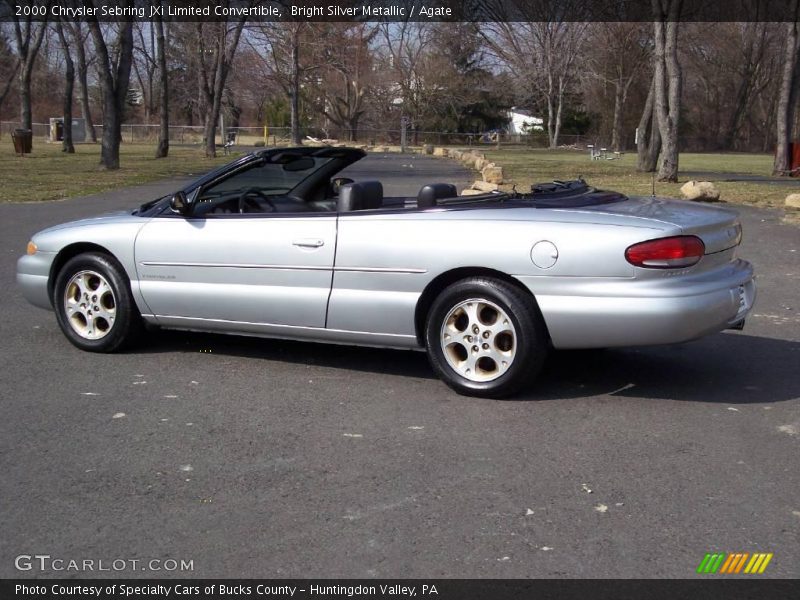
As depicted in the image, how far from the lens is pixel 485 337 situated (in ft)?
18.6

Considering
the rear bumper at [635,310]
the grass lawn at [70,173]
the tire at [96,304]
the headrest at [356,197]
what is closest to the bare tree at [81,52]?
the grass lawn at [70,173]

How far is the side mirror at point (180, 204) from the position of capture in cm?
653

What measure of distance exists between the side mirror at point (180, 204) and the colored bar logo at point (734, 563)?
4180mm

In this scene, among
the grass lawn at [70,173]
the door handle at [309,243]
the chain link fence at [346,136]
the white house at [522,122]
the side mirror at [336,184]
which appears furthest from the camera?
the white house at [522,122]

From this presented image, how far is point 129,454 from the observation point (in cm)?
476

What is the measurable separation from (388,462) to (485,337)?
4.16 feet

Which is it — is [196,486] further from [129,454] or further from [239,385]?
[239,385]

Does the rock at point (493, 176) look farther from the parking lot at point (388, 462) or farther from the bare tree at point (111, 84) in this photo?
the parking lot at point (388, 462)

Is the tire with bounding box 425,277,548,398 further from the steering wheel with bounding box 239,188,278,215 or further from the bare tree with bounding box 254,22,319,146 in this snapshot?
the bare tree with bounding box 254,22,319,146

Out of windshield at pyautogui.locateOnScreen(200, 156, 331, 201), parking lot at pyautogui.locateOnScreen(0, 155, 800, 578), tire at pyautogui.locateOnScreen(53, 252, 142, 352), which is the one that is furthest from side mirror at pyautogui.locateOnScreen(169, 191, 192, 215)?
parking lot at pyautogui.locateOnScreen(0, 155, 800, 578)

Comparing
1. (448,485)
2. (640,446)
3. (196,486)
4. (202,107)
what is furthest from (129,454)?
(202,107)

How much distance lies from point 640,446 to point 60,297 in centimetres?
423

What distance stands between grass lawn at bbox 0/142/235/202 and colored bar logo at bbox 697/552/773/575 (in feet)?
59.2

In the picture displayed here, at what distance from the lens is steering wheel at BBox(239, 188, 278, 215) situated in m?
6.88
